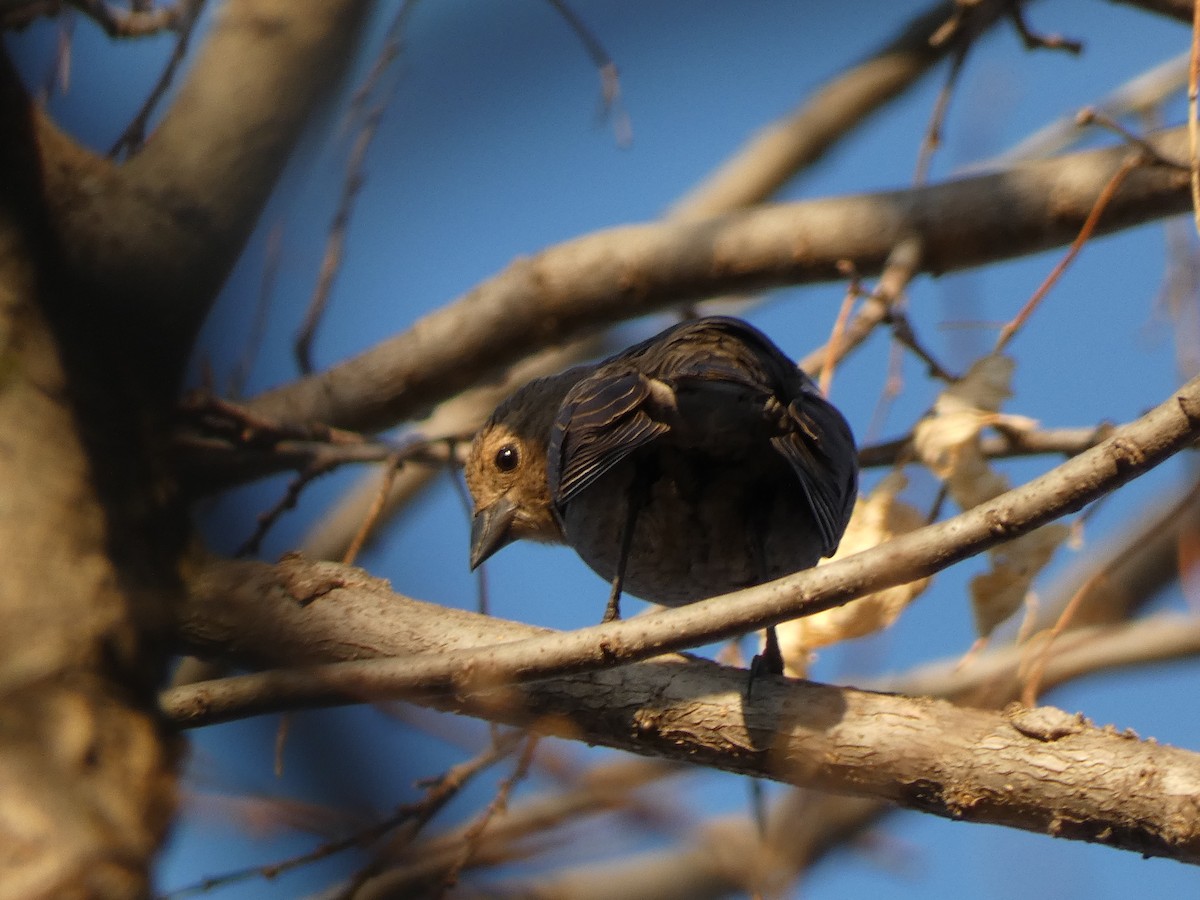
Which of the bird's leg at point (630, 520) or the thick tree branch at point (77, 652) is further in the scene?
the bird's leg at point (630, 520)

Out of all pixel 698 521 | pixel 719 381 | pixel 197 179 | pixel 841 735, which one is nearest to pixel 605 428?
pixel 719 381

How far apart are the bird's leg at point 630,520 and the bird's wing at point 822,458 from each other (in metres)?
0.57

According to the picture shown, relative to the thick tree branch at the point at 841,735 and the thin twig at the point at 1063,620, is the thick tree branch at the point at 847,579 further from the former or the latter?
the thin twig at the point at 1063,620

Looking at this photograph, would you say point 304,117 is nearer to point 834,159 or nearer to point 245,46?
point 245,46

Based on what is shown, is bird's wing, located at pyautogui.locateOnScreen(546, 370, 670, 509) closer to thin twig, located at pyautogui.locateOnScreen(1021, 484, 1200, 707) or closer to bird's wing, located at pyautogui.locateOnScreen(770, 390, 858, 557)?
bird's wing, located at pyautogui.locateOnScreen(770, 390, 858, 557)

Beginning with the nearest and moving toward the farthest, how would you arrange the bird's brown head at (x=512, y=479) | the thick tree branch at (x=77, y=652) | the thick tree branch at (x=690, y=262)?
1. the thick tree branch at (x=77, y=652)
2. the thick tree branch at (x=690, y=262)
3. the bird's brown head at (x=512, y=479)

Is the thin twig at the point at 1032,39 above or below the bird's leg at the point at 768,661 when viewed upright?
above

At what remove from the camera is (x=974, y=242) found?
4.62 metres

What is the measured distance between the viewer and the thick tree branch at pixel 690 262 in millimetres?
4570

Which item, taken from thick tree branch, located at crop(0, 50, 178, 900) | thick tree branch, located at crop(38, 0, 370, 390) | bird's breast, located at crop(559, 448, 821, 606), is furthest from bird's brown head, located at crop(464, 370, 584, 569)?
thick tree branch, located at crop(0, 50, 178, 900)

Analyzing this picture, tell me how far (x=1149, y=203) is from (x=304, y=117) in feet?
12.3

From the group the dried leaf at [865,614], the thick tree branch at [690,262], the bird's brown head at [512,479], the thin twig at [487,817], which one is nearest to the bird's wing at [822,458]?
the dried leaf at [865,614]

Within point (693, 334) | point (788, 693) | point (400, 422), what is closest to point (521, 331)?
point (400, 422)

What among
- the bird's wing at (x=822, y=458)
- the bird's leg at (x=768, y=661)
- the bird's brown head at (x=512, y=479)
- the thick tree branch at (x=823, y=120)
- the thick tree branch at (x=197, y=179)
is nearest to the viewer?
the thick tree branch at (x=197, y=179)
